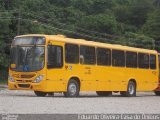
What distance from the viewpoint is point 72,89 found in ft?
90.5

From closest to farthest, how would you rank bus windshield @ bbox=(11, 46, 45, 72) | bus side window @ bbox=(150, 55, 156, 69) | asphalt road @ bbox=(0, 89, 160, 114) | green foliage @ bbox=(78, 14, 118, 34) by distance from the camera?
asphalt road @ bbox=(0, 89, 160, 114) < bus windshield @ bbox=(11, 46, 45, 72) < bus side window @ bbox=(150, 55, 156, 69) < green foliage @ bbox=(78, 14, 118, 34)

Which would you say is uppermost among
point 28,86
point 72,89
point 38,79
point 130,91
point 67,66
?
point 67,66

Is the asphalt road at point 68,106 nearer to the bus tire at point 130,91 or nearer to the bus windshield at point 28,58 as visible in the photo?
the bus windshield at point 28,58

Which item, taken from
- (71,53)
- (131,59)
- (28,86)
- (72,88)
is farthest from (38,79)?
(131,59)

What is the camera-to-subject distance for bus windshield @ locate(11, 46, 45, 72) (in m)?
26.1

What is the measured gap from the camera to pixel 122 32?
3799 inches

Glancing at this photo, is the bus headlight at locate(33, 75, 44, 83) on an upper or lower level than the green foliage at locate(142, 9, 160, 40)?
lower

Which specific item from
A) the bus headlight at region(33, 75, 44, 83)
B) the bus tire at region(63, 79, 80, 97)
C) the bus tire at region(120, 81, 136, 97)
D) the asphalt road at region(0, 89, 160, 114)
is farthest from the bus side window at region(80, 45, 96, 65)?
the asphalt road at region(0, 89, 160, 114)

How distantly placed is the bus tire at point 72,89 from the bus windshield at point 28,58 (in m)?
2.17

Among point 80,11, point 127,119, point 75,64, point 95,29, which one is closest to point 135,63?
point 75,64

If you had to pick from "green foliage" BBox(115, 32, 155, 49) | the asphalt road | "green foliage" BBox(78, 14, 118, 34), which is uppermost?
"green foliage" BBox(78, 14, 118, 34)

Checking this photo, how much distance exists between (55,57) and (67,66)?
3.16ft

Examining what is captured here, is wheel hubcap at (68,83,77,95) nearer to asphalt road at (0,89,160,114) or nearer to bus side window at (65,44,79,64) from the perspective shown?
bus side window at (65,44,79,64)

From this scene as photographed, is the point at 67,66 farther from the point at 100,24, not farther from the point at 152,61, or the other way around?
the point at 100,24
